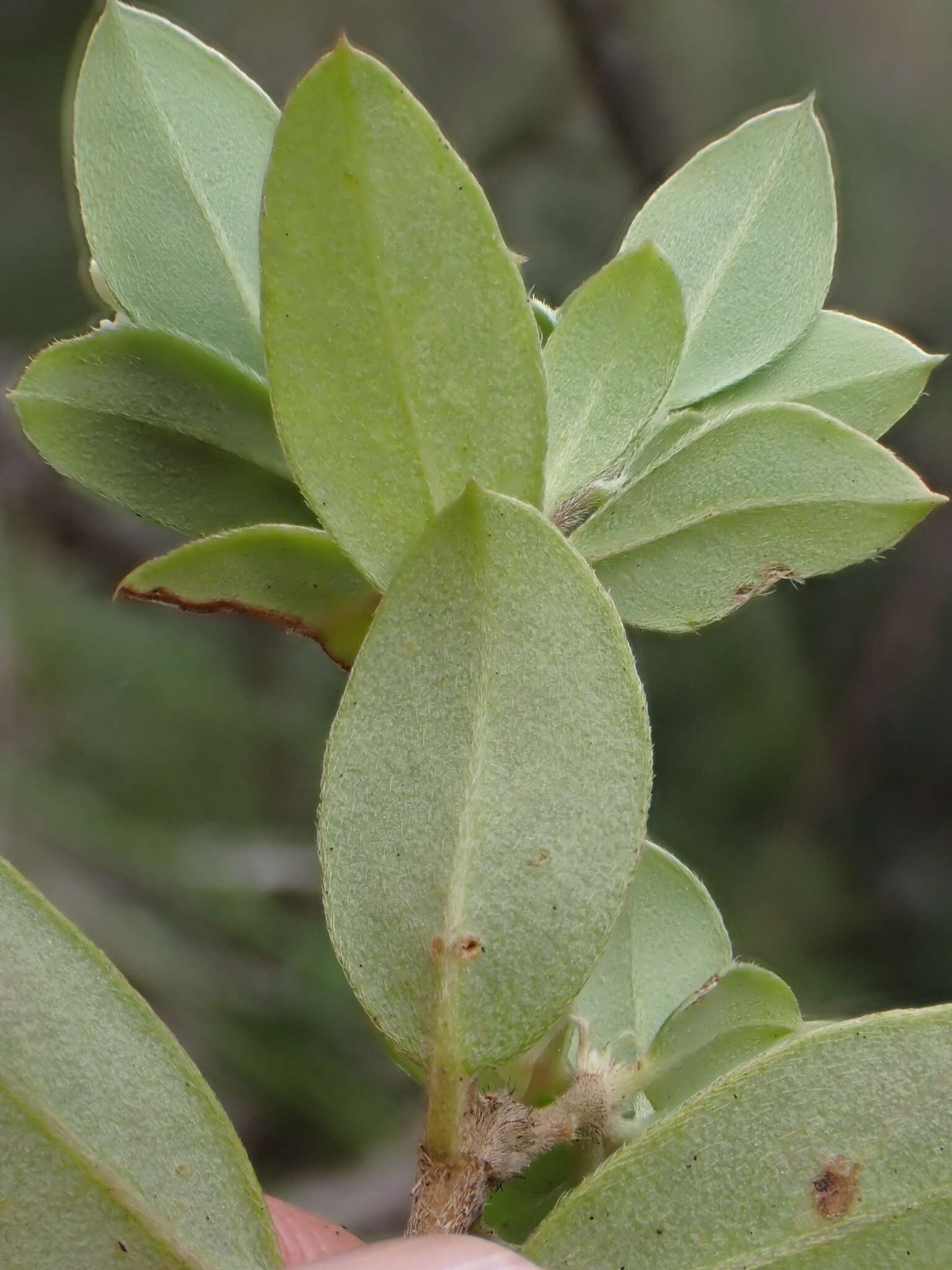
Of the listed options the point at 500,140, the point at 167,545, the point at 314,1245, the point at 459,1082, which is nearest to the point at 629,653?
the point at 459,1082

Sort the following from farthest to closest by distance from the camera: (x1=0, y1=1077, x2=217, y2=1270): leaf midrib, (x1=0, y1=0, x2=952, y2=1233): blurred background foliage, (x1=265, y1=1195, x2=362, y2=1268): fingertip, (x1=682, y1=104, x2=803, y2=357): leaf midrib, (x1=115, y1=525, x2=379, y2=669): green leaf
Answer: (x1=0, y1=0, x2=952, y2=1233): blurred background foliage
(x1=265, y1=1195, x2=362, y2=1268): fingertip
(x1=682, y1=104, x2=803, y2=357): leaf midrib
(x1=115, y1=525, x2=379, y2=669): green leaf
(x1=0, y1=1077, x2=217, y2=1270): leaf midrib

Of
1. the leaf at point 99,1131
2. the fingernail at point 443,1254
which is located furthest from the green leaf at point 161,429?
the fingernail at point 443,1254

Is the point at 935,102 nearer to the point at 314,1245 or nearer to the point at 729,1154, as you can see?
the point at 314,1245

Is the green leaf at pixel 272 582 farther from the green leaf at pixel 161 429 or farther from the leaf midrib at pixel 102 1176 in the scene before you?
the leaf midrib at pixel 102 1176

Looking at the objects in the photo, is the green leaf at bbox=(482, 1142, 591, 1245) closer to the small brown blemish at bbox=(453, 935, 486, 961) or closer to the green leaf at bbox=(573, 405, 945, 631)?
the small brown blemish at bbox=(453, 935, 486, 961)

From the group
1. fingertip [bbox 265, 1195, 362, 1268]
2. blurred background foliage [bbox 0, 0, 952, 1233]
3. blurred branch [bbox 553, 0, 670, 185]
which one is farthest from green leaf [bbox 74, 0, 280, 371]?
blurred branch [bbox 553, 0, 670, 185]

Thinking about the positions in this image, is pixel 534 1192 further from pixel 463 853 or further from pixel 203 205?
pixel 203 205
